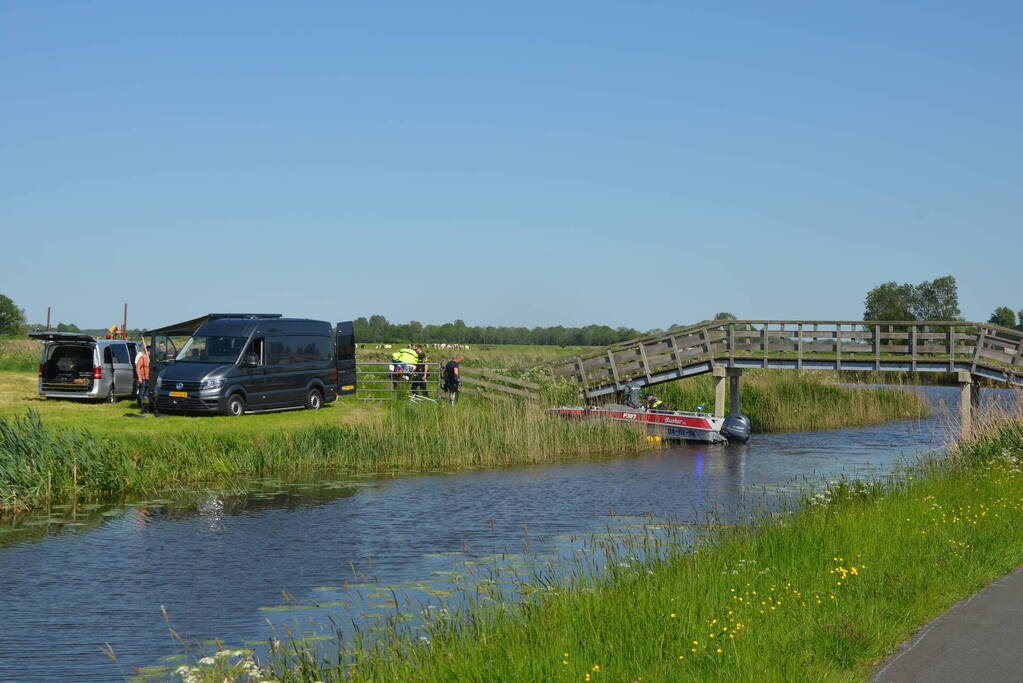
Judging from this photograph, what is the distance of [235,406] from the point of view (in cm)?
2798

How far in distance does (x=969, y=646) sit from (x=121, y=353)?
94.0 ft

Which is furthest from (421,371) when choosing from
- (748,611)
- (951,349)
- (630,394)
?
(748,611)

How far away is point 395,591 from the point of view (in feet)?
40.5

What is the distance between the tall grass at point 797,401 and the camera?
39.8 metres

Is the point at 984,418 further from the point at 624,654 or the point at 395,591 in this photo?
the point at 624,654

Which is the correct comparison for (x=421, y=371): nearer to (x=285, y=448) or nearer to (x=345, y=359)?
(x=345, y=359)

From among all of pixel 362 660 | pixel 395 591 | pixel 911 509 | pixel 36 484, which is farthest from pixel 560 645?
pixel 36 484

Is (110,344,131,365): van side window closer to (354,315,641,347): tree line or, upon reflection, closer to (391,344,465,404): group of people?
(391,344,465,404): group of people

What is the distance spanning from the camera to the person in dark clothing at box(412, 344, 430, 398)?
34.1m

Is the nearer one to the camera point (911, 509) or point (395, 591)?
point (395, 591)

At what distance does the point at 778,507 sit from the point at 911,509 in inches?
191

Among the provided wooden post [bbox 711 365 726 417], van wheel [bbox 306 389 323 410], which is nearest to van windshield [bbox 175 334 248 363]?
van wheel [bbox 306 389 323 410]

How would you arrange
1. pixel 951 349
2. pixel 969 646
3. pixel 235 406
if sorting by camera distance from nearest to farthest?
pixel 969 646 < pixel 235 406 < pixel 951 349

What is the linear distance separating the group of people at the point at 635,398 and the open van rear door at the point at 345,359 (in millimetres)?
9351
